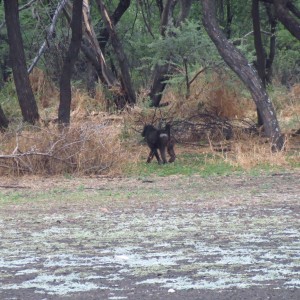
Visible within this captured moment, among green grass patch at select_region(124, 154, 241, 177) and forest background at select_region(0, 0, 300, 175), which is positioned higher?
forest background at select_region(0, 0, 300, 175)

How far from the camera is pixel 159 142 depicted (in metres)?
19.3

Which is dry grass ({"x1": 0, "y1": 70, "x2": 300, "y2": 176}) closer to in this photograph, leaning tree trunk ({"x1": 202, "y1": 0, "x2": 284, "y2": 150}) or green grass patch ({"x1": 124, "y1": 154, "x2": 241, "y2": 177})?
green grass patch ({"x1": 124, "y1": 154, "x2": 241, "y2": 177})

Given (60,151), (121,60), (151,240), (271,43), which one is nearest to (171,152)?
(60,151)

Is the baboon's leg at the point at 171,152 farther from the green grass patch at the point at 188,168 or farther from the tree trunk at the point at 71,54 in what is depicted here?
the tree trunk at the point at 71,54

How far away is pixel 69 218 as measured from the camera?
12289mm

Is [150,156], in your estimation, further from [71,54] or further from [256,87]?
[71,54]

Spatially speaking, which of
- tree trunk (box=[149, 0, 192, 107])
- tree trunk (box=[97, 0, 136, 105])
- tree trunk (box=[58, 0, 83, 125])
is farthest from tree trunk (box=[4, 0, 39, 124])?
tree trunk (box=[97, 0, 136, 105])

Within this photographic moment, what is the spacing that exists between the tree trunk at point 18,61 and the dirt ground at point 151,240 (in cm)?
527

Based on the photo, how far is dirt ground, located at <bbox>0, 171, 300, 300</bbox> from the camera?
784cm

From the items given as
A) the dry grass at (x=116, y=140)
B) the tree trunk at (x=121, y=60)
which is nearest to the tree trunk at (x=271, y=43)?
the dry grass at (x=116, y=140)

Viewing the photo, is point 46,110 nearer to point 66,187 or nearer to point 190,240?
point 66,187

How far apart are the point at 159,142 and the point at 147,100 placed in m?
5.61

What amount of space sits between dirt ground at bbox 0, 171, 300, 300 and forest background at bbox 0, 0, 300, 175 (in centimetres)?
159

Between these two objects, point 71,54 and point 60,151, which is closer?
point 60,151
